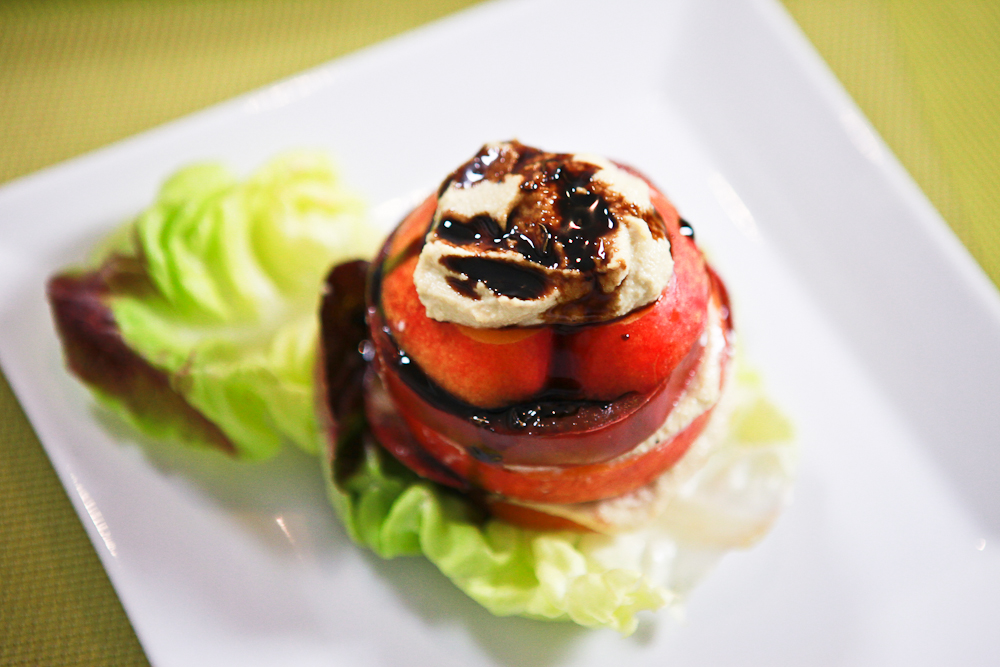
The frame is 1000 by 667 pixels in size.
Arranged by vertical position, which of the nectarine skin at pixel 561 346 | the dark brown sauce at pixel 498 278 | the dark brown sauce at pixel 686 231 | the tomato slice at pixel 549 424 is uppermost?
the dark brown sauce at pixel 686 231

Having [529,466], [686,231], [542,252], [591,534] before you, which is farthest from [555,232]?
[591,534]

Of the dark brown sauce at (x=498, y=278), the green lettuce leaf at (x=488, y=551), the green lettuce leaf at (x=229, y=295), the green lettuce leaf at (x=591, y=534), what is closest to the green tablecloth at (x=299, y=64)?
the green lettuce leaf at (x=229, y=295)

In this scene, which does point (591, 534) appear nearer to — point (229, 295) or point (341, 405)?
point (341, 405)

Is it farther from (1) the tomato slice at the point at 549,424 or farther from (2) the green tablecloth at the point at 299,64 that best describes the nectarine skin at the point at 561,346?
(2) the green tablecloth at the point at 299,64

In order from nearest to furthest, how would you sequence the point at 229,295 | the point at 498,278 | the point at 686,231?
the point at 498,278, the point at 686,231, the point at 229,295

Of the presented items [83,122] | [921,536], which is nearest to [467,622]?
[921,536]

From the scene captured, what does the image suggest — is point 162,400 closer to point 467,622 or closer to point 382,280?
point 382,280

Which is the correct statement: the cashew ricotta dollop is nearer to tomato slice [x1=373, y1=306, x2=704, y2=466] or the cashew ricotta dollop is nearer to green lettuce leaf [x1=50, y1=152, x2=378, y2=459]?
tomato slice [x1=373, y1=306, x2=704, y2=466]
